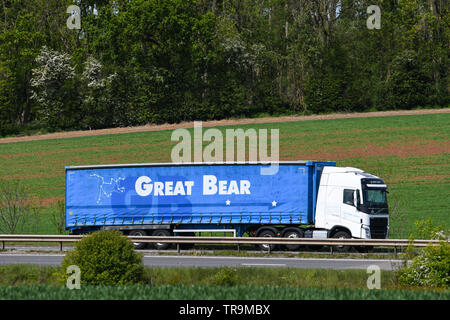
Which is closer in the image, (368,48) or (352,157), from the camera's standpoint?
(352,157)

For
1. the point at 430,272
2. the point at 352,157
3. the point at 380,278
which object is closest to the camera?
the point at 430,272

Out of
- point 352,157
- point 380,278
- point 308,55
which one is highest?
point 308,55

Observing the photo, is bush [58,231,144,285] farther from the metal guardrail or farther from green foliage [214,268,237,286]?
the metal guardrail

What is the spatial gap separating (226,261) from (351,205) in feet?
19.2

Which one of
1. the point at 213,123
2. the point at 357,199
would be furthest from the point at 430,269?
the point at 213,123

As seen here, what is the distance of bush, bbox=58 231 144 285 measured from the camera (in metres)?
13.3

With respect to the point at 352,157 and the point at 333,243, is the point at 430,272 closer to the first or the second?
the point at 333,243

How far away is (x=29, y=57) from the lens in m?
74.5

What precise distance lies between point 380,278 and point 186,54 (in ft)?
194

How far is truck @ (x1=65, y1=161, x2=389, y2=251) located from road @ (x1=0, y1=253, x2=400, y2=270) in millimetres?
2696

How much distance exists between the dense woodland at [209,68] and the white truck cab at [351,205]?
41.9 meters

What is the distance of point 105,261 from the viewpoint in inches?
530

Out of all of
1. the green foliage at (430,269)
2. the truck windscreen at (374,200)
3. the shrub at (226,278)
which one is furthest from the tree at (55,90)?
the green foliage at (430,269)
